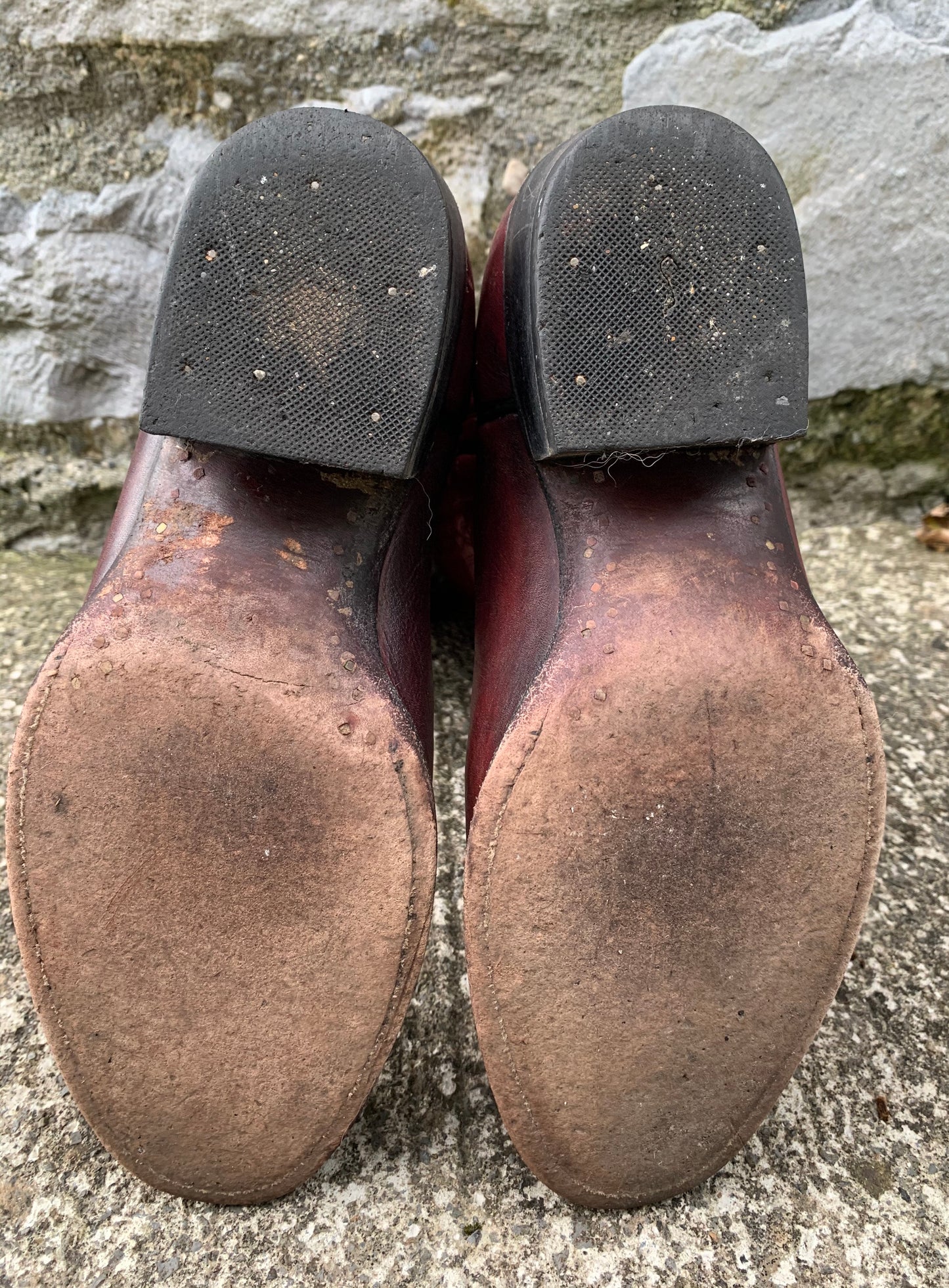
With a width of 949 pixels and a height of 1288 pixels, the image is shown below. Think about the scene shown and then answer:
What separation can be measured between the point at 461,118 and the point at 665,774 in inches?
34.9

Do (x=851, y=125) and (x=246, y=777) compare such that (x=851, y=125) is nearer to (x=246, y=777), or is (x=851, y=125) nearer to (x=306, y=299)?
(x=306, y=299)

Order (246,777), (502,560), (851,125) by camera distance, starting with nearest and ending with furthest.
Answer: (246,777)
(502,560)
(851,125)

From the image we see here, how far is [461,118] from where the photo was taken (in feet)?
3.66

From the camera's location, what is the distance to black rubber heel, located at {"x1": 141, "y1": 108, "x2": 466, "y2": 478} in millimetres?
629

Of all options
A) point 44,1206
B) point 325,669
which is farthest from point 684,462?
point 44,1206

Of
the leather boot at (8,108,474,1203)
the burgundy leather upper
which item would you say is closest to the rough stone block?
the burgundy leather upper

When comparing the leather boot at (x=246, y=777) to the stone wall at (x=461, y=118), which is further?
the stone wall at (x=461, y=118)

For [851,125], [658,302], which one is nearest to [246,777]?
[658,302]

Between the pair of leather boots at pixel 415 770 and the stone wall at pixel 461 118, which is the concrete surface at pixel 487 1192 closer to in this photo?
the pair of leather boots at pixel 415 770

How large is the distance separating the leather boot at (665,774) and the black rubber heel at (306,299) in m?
0.10

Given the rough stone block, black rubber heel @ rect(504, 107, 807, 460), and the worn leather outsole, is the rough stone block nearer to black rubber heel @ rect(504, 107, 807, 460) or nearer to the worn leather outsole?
black rubber heel @ rect(504, 107, 807, 460)

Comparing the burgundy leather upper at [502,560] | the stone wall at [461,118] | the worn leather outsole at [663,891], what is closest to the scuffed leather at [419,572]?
the burgundy leather upper at [502,560]

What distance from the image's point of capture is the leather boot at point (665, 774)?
24.8 inches

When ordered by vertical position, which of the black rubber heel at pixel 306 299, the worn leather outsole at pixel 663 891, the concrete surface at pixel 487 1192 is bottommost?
the concrete surface at pixel 487 1192
